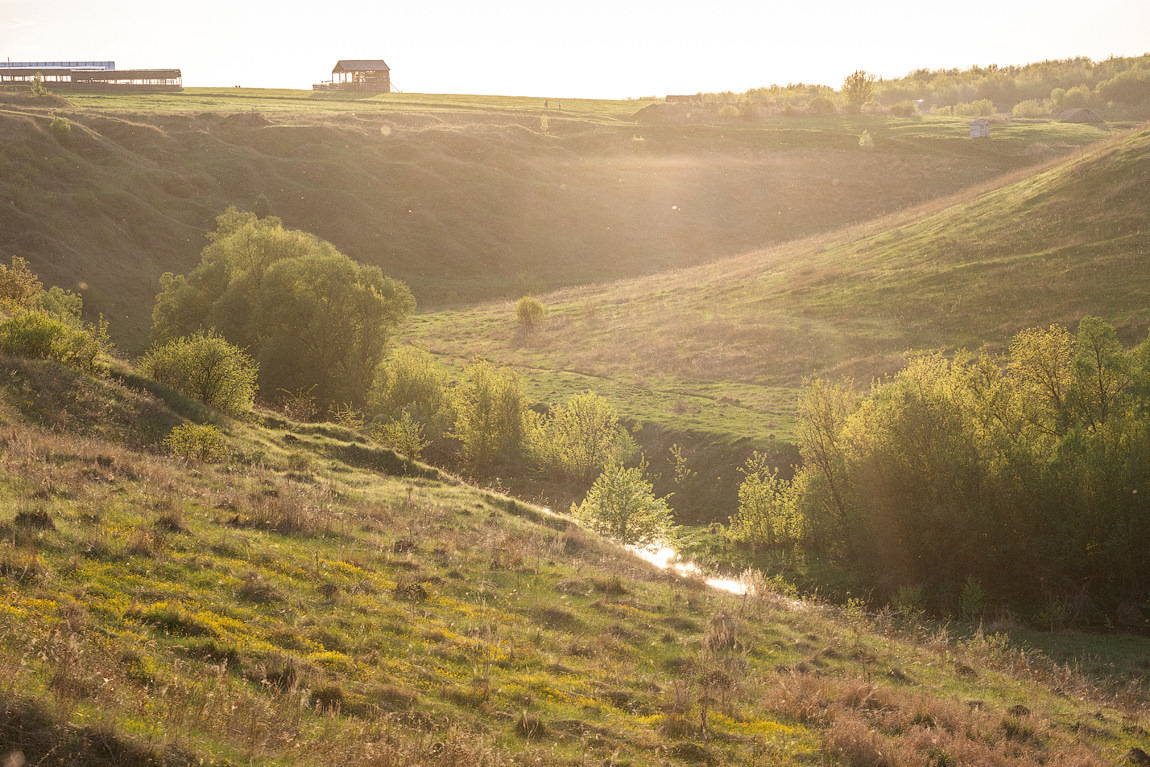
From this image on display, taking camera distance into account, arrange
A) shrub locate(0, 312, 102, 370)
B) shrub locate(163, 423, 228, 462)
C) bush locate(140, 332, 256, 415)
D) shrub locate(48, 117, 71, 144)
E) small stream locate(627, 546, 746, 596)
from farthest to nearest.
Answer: shrub locate(48, 117, 71, 144)
bush locate(140, 332, 256, 415)
small stream locate(627, 546, 746, 596)
shrub locate(0, 312, 102, 370)
shrub locate(163, 423, 228, 462)

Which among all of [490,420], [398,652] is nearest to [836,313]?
[490,420]

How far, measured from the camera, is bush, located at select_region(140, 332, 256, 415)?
3534 centimetres

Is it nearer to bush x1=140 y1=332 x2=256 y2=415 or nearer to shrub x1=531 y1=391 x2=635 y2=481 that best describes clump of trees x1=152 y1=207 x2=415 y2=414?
bush x1=140 y1=332 x2=256 y2=415

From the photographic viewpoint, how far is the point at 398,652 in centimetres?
1430

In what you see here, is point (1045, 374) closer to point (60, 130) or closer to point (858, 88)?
point (60, 130)

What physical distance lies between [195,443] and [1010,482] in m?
31.2

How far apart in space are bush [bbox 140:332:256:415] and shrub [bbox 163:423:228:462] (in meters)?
7.08

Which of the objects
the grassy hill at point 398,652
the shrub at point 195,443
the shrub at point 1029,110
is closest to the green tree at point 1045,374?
the grassy hill at point 398,652

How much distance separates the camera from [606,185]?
152 meters

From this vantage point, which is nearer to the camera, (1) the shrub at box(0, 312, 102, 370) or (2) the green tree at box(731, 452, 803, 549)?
(1) the shrub at box(0, 312, 102, 370)

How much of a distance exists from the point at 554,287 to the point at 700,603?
95.8 meters

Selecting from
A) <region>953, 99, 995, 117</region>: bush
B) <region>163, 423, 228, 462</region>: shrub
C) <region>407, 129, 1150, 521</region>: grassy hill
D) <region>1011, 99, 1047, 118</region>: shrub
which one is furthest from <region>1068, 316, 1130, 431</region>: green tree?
<region>1011, 99, 1047, 118</region>: shrub

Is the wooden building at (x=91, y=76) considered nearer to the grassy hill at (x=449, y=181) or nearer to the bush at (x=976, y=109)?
the grassy hill at (x=449, y=181)

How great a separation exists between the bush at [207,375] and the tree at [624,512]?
17.6 meters
